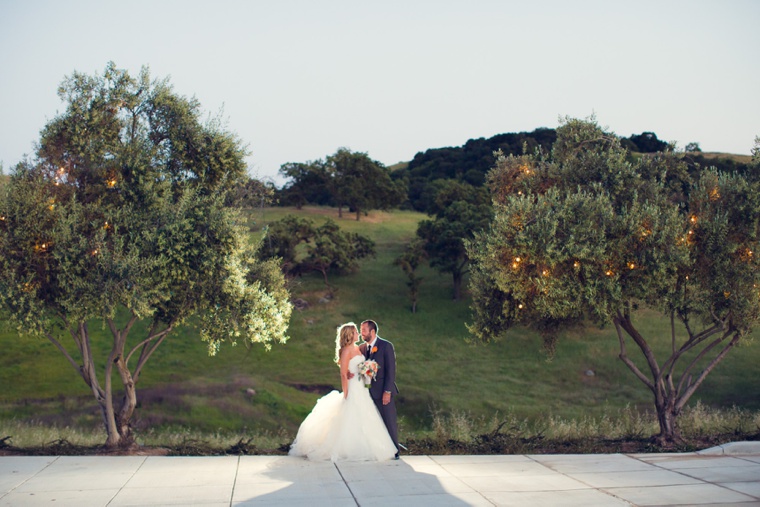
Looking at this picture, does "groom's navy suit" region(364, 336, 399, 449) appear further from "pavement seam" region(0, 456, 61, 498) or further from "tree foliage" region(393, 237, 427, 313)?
"tree foliage" region(393, 237, 427, 313)

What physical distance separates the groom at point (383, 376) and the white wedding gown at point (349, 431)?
237 millimetres

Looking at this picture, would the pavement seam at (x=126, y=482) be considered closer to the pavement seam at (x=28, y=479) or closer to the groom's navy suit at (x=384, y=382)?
the pavement seam at (x=28, y=479)

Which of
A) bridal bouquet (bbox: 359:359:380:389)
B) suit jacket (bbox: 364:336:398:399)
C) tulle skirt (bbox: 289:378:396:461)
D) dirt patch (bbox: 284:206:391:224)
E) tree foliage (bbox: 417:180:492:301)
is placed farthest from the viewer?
dirt patch (bbox: 284:206:391:224)

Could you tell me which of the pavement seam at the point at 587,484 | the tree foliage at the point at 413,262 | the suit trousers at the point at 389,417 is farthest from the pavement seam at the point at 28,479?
the tree foliage at the point at 413,262

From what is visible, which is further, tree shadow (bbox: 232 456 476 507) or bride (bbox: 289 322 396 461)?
bride (bbox: 289 322 396 461)

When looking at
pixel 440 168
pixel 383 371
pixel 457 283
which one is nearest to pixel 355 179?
pixel 457 283

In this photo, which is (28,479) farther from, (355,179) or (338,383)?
(355,179)

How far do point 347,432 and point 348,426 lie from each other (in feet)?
0.38

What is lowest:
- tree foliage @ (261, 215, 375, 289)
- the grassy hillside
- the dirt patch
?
the grassy hillside

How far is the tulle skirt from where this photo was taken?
1188 centimetres

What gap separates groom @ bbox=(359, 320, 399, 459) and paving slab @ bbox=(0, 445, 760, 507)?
773 mm

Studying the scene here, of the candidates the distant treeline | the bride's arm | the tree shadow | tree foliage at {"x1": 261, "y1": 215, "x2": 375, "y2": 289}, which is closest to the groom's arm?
the bride's arm

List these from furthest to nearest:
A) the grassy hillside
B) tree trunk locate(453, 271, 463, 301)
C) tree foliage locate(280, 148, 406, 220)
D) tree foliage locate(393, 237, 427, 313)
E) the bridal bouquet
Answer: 1. tree foliage locate(280, 148, 406, 220)
2. tree trunk locate(453, 271, 463, 301)
3. tree foliage locate(393, 237, 427, 313)
4. the grassy hillside
5. the bridal bouquet

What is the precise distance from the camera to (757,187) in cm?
1438
